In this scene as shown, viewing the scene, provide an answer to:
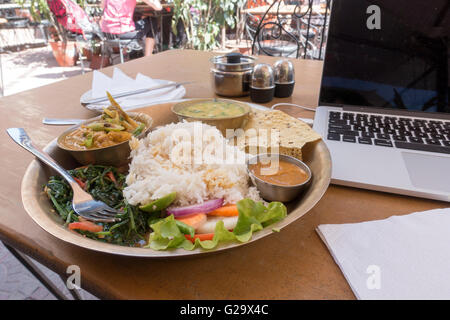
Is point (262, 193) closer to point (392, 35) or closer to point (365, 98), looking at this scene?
point (365, 98)

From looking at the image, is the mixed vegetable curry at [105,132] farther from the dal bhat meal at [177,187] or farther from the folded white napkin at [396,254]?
the folded white napkin at [396,254]

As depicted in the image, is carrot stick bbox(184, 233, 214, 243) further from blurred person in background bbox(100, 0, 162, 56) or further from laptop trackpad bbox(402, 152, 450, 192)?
blurred person in background bbox(100, 0, 162, 56)

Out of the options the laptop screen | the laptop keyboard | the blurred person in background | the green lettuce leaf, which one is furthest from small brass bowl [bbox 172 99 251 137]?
the blurred person in background

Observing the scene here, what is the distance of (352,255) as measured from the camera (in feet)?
2.29

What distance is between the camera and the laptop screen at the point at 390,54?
4.36 feet

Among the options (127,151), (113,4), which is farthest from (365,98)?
(113,4)

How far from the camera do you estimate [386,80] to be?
1.43 metres

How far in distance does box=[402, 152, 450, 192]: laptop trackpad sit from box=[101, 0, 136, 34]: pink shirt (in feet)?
16.9

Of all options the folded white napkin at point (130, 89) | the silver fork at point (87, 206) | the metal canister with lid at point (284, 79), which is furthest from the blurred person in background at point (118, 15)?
the silver fork at point (87, 206)

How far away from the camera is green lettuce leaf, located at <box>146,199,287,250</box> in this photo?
2.08 ft

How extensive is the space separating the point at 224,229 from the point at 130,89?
4.37ft

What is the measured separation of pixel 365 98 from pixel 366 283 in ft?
3.58

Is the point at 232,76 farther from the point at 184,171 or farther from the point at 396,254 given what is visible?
the point at 396,254

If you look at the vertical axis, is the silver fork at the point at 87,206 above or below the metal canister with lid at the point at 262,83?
below
